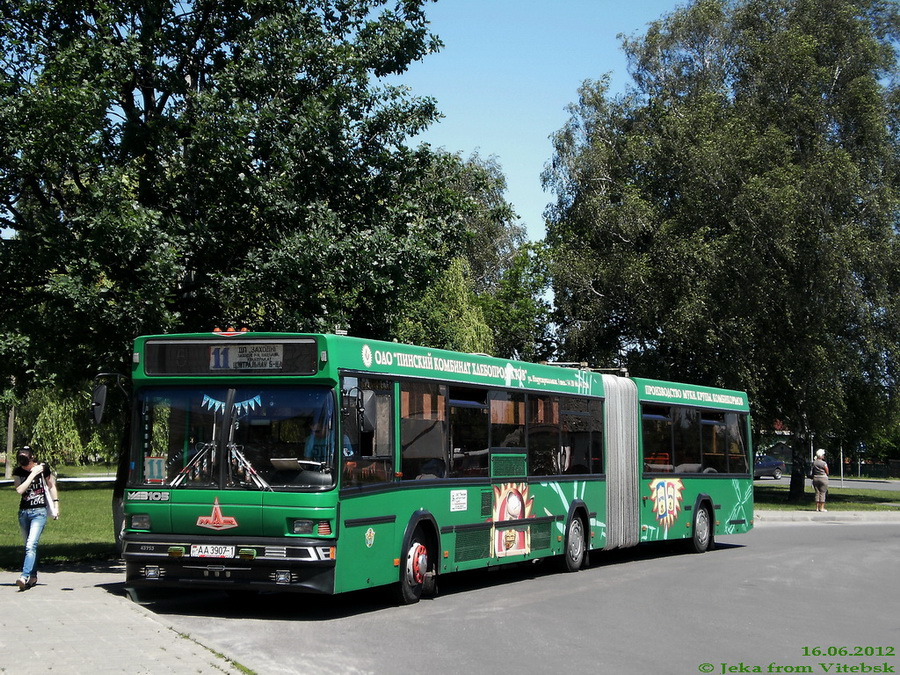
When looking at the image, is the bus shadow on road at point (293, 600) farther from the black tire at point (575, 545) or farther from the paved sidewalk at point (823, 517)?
the paved sidewalk at point (823, 517)

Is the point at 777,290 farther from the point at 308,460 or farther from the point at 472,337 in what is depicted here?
the point at 308,460

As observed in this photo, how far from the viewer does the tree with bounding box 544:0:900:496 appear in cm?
3931

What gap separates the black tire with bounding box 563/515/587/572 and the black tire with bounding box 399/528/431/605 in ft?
14.5

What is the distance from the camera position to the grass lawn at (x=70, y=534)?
707 inches

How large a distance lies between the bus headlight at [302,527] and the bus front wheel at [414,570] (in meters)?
1.86

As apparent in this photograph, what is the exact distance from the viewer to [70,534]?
2400 centimetres

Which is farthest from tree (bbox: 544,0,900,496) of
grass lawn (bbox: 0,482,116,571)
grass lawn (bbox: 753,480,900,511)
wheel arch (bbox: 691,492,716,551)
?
grass lawn (bbox: 0,482,116,571)

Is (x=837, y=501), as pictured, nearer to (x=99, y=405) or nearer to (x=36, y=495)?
(x=36, y=495)

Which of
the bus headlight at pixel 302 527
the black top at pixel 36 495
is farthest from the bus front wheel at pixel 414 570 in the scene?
the black top at pixel 36 495

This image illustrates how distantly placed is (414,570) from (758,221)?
29205 millimetres

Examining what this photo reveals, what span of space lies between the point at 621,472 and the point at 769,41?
2912 cm

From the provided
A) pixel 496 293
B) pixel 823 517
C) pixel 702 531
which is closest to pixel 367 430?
pixel 702 531

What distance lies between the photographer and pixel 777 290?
3928 cm

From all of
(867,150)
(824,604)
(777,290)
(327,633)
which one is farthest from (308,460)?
(867,150)
